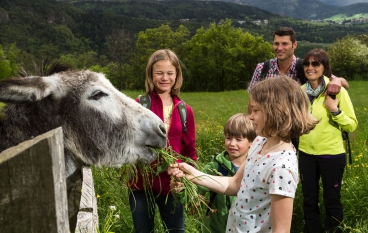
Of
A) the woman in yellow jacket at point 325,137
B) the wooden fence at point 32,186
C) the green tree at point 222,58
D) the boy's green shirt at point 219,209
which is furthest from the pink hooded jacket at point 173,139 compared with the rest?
the green tree at point 222,58

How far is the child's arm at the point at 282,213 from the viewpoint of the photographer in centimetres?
191

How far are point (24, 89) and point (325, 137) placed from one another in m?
3.13

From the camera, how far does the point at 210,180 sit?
2.51 meters

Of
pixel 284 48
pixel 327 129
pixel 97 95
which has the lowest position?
pixel 327 129

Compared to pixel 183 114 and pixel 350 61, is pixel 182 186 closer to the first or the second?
pixel 183 114

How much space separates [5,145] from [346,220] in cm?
394

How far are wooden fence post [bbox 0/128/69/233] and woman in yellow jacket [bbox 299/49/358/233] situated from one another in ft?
11.1

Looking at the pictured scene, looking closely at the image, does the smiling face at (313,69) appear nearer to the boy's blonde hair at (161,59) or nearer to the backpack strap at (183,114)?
the boy's blonde hair at (161,59)

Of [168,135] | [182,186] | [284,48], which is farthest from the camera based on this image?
[284,48]

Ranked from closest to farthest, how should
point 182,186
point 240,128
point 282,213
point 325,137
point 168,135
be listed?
point 282,213, point 182,186, point 168,135, point 240,128, point 325,137

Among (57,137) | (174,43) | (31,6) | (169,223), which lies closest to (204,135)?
(169,223)

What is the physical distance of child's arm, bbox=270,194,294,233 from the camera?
1907 mm

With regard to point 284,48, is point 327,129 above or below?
below

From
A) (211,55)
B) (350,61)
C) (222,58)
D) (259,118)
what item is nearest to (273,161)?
(259,118)
